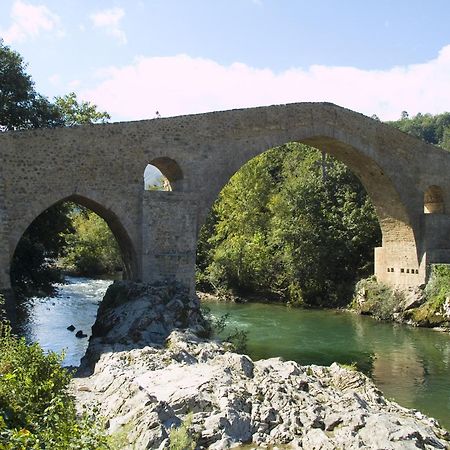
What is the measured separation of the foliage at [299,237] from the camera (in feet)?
83.8

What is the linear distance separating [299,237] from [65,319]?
34.7 feet

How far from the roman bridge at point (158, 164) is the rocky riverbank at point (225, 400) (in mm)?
3166

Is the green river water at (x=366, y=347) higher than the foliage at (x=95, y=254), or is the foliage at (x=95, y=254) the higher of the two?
the foliage at (x=95, y=254)

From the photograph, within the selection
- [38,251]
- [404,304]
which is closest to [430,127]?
[404,304]

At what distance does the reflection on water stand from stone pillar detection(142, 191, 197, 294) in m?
2.71

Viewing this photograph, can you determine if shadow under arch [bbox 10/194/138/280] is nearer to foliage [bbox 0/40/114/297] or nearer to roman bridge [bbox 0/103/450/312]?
roman bridge [bbox 0/103/450/312]

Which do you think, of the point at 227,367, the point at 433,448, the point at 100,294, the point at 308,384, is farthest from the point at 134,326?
the point at 100,294

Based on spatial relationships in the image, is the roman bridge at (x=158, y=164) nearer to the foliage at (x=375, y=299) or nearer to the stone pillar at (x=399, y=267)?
the stone pillar at (x=399, y=267)

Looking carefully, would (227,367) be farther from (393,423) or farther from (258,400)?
(393,423)

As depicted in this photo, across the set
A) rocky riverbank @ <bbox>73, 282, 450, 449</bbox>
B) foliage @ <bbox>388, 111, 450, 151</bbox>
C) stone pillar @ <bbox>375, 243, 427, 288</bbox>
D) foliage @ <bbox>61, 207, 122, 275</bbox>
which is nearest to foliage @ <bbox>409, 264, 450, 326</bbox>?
stone pillar @ <bbox>375, 243, 427, 288</bbox>

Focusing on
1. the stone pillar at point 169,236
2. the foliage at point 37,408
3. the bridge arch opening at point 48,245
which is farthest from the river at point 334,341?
the foliage at point 37,408

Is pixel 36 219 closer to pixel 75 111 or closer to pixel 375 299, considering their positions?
pixel 75 111

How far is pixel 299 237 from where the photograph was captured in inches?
1015

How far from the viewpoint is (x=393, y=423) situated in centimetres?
692
